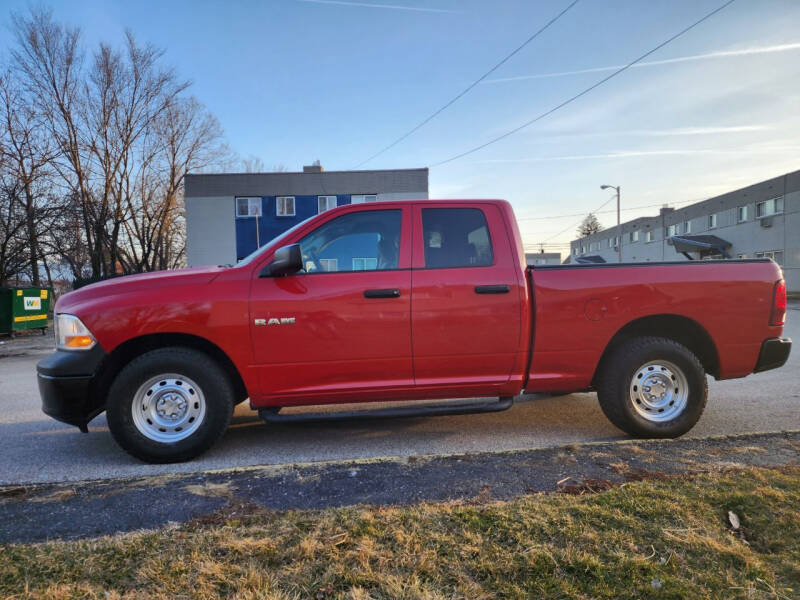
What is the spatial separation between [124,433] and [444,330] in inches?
98.5

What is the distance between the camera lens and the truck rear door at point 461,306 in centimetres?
370

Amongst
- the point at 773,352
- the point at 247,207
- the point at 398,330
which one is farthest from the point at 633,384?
the point at 247,207

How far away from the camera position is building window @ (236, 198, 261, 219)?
3064 centimetres

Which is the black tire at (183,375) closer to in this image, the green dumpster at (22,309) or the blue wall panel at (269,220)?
the green dumpster at (22,309)

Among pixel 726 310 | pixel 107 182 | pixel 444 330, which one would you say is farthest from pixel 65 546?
pixel 107 182

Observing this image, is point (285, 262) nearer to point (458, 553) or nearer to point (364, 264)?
point (364, 264)

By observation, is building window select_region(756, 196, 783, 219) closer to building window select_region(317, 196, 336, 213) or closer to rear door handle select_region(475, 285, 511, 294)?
building window select_region(317, 196, 336, 213)

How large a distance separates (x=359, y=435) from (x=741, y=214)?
1541 inches

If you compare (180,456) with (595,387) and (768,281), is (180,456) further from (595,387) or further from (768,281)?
(768,281)

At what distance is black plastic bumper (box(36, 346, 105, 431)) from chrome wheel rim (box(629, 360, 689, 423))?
4.25 meters

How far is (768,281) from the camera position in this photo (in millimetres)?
3969

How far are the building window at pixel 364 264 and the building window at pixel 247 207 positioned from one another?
1130 inches

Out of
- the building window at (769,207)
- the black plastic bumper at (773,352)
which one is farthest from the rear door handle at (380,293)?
the building window at (769,207)

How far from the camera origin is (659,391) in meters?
3.95
